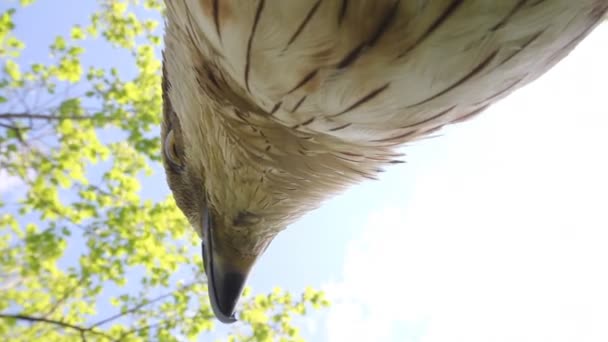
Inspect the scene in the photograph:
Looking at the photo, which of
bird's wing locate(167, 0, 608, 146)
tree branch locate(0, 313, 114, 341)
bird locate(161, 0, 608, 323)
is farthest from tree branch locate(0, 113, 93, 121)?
bird's wing locate(167, 0, 608, 146)

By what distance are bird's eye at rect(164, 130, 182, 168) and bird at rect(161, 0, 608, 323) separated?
0.29 feet

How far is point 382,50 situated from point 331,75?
0.06 meters

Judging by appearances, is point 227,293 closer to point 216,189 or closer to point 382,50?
point 216,189

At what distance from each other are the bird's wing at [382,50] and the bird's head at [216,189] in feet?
0.75

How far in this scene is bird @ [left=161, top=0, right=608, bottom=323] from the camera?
1.31 feet

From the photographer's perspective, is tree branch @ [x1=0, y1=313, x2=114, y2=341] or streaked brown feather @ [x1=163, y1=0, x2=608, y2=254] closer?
streaked brown feather @ [x1=163, y1=0, x2=608, y2=254]

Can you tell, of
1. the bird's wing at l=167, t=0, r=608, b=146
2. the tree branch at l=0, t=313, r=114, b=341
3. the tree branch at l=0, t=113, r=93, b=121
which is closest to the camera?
the bird's wing at l=167, t=0, r=608, b=146

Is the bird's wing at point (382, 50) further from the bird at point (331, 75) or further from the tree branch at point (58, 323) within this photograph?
the tree branch at point (58, 323)

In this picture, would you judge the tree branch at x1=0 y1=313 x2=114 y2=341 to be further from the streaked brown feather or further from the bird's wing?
the bird's wing

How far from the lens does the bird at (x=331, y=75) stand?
40 cm

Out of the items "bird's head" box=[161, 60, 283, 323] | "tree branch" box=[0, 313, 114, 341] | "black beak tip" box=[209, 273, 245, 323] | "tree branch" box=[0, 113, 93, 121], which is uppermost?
"tree branch" box=[0, 113, 93, 121]

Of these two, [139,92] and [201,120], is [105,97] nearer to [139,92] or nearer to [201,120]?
[139,92]

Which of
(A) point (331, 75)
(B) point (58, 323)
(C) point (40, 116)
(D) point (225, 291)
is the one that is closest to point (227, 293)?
(D) point (225, 291)

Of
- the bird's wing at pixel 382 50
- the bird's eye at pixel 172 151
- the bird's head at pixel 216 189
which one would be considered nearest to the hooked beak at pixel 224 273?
the bird's head at pixel 216 189
